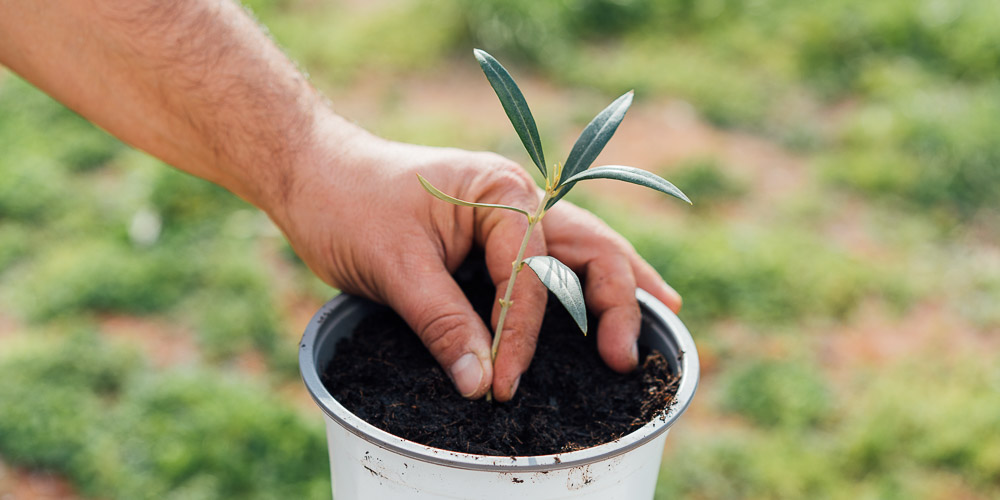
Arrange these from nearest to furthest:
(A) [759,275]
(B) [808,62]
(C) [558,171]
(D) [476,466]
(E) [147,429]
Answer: (D) [476,466], (C) [558,171], (E) [147,429], (A) [759,275], (B) [808,62]

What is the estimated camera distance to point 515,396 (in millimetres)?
1571

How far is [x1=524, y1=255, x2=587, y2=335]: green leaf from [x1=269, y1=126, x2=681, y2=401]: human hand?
0.28 meters

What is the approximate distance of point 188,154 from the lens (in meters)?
1.88

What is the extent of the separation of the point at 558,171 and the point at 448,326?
1.15 feet

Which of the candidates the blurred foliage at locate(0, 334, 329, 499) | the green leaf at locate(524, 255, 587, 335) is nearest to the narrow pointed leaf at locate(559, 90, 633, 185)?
the green leaf at locate(524, 255, 587, 335)

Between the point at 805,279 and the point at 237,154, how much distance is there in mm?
2478

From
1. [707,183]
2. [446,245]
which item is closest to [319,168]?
[446,245]

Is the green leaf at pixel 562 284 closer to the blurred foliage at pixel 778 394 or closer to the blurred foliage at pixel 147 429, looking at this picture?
the blurred foliage at pixel 147 429

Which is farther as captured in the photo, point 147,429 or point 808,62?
point 808,62

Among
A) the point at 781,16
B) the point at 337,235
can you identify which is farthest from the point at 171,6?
the point at 781,16

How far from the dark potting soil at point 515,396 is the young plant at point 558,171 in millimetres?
165

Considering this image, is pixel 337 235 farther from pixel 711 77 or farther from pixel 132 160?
pixel 711 77

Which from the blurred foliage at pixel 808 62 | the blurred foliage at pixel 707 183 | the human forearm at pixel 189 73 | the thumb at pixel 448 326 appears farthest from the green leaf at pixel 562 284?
the blurred foliage at pixel 808 62

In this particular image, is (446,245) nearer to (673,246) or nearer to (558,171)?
(558,171)
